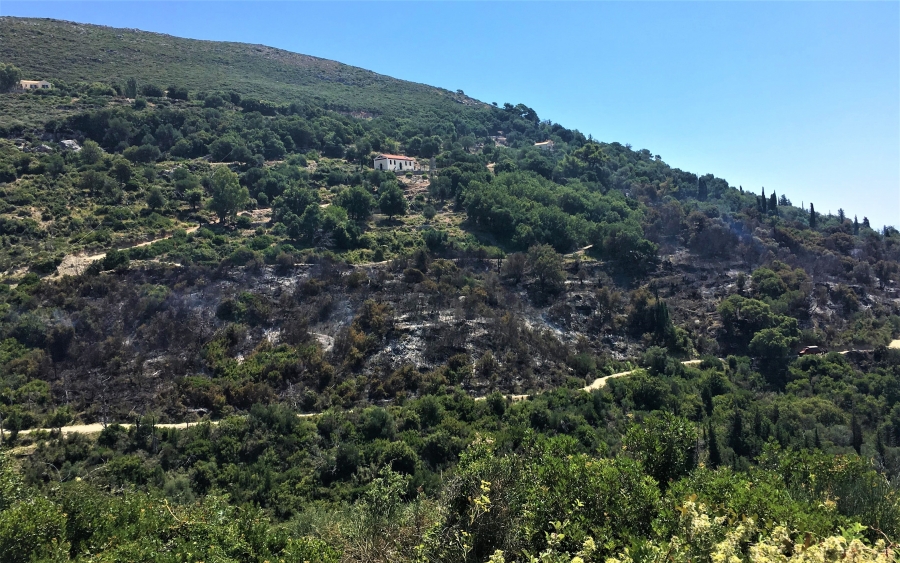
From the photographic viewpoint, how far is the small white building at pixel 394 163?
6544cm

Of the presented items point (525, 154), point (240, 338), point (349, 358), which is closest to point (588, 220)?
point (525, 154)

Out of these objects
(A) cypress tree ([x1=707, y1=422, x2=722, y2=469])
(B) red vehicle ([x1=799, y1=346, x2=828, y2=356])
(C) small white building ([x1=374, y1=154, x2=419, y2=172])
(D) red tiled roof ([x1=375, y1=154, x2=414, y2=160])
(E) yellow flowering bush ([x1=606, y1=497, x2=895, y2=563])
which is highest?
(D) red tiled roof ([x1=375, y1=154, x2=414, y2=160])

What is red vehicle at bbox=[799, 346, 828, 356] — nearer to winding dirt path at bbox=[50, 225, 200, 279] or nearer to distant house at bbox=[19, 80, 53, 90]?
winding dirt path at bbox=[50, 225, 200, 279]

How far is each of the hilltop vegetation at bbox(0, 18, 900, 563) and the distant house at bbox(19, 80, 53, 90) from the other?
4335 millimetres

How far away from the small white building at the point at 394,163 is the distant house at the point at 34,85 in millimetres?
42381

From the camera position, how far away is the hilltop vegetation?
9617 mm

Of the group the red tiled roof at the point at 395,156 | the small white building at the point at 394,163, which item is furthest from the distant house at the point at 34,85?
the small white building at the point at 394,163

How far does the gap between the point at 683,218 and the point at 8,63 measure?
87.8 metres

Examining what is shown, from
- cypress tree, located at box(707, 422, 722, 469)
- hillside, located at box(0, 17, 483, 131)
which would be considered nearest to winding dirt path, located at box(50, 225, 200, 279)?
hillside, located at box(0, 17, 483, 131)

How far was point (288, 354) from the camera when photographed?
3167 centimetres

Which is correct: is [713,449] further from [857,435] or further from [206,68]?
[206,68]

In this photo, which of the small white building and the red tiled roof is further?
the red tiled roof

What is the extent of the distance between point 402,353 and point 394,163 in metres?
38.5

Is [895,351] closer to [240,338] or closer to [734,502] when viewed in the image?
[734,502]
